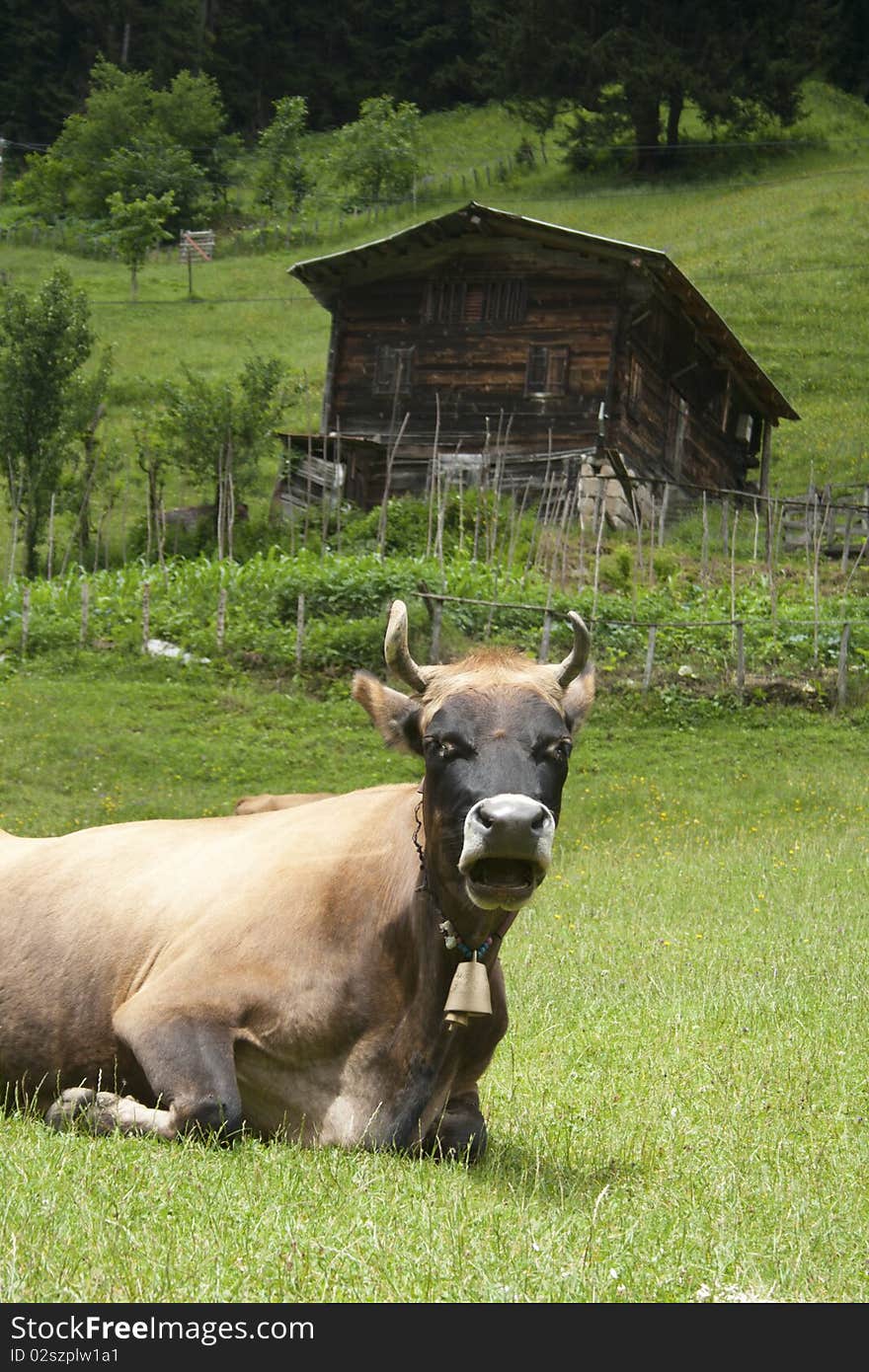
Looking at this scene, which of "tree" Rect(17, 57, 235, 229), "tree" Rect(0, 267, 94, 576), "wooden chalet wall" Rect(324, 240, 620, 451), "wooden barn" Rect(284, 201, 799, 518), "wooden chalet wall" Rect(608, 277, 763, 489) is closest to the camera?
"tree" Rect(0, 267, 94, 576)

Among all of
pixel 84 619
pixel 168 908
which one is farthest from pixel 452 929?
pixel 84 619

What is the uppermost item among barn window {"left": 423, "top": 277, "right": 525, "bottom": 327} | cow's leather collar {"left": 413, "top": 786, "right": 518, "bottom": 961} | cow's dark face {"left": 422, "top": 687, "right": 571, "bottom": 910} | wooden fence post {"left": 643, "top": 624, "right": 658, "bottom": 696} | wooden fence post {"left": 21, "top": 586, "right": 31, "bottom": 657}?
barn window {"left": 423, "top": 277, "right": 525, "bottom": 327}

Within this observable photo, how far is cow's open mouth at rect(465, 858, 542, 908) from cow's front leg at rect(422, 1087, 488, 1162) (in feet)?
3.65

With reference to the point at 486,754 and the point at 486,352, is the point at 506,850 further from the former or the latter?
the point at 486,352

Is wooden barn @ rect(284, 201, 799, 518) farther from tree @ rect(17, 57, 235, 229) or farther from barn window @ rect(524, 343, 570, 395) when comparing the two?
tree @ rect(17, 57, 235, 229)

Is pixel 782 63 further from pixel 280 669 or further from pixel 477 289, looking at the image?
pixel 280 669

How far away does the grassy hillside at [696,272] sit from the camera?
167 ft

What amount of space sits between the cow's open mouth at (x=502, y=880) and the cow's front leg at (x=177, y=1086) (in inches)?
48.0

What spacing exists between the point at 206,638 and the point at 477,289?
14.3 metres

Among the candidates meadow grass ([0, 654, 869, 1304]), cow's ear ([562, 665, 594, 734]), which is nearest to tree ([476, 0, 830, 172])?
meadow grass ([0, 654, 869, 1304])

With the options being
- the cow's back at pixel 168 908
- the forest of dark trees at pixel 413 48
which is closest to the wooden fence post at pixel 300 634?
the cow's back at pixel 168 908

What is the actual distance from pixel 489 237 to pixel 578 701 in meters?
31.8

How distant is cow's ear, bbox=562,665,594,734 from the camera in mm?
6359

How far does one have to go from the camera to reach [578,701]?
6.44 m
